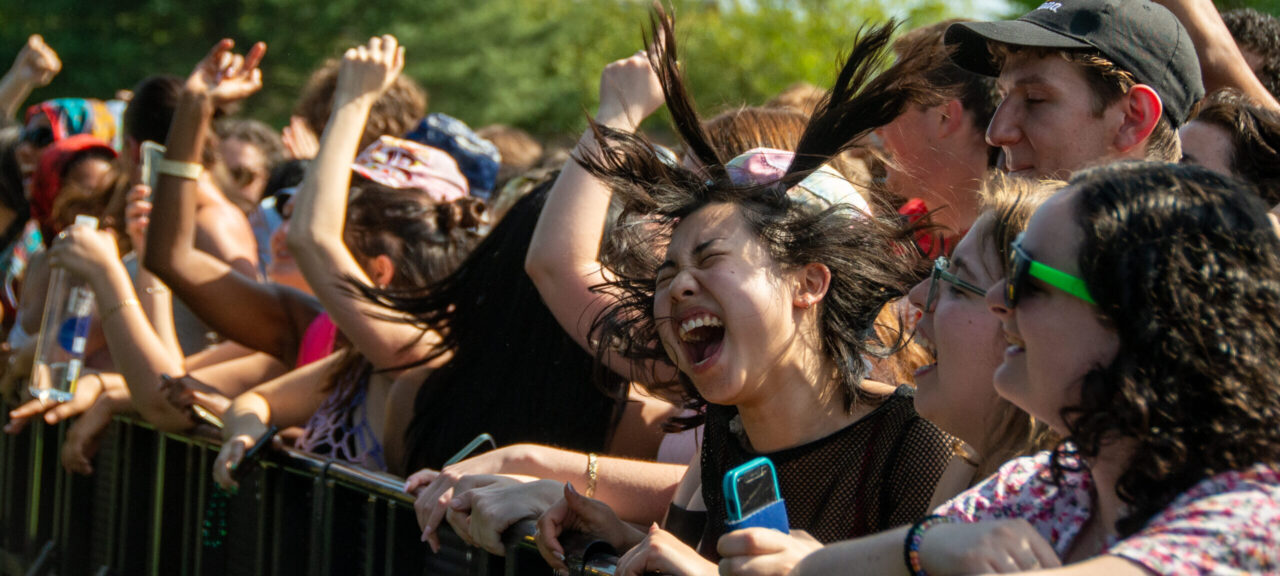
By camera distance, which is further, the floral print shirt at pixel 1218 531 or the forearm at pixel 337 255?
the forearm at pixel 337 255

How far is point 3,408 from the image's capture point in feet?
19.6

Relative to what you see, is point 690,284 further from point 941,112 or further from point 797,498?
point 941,112

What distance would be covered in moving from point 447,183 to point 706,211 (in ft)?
6.01

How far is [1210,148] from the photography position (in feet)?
9.73

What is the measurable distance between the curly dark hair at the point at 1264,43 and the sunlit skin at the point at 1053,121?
1490 millimetres

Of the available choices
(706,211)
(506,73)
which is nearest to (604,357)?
(706,211)

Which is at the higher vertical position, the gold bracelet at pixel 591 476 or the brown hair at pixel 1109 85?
the brown hair at pixel 1109 85

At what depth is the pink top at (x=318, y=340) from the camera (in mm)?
4301

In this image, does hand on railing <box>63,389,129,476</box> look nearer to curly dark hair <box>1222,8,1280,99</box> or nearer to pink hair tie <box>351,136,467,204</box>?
pink hair tie <box>351,136,467,204</box>

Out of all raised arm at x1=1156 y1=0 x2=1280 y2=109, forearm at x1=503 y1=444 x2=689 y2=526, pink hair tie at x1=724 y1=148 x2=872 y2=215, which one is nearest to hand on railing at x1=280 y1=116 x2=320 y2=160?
forearm at x1=503 y1=444 x2=689 y2=526

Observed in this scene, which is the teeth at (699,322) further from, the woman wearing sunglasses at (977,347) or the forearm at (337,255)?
the forearm at (337,255)

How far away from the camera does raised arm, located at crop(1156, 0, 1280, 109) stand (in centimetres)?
310

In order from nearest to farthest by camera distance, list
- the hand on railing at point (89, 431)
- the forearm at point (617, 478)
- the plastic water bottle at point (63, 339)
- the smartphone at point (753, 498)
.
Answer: the smartphone at point (753, 498)
the forearm at point (617, 478)
the hand on railing at point (89, 431)
the plastic water bottle at point (63, 339)

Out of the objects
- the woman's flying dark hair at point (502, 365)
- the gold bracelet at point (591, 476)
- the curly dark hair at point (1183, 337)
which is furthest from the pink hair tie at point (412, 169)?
the curly dark hair at point (1183, 337)
